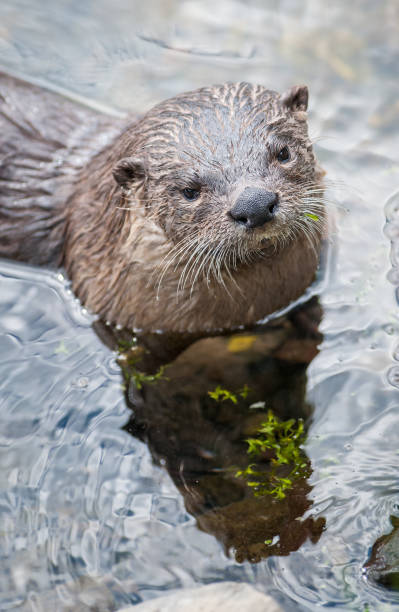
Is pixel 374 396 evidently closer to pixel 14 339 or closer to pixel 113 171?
pixel 113 171

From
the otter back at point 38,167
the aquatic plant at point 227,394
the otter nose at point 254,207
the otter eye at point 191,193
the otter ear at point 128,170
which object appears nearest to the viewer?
the otter nose at point 254,207

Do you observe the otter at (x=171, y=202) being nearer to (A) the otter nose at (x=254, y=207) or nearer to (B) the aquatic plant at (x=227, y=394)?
(A) the otter nose at (x=254, y=207)

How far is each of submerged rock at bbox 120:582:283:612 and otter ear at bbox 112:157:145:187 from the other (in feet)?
5.48

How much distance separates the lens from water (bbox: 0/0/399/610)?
303cm

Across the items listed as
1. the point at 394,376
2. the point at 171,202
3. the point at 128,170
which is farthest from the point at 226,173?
the point at 394,376

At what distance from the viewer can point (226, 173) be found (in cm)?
314

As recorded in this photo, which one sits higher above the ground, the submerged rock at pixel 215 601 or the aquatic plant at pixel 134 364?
the aquatic plant at pixel 134 364

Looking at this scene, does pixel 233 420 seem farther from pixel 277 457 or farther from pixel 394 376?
pixel 394 376

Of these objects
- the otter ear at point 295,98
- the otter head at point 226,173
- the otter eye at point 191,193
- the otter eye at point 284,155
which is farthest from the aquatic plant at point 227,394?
the otter ear at point 295,98

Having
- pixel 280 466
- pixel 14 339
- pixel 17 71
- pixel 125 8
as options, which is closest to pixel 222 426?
pixel 280 466

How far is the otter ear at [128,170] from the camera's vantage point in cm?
344

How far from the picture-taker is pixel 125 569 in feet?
9.99

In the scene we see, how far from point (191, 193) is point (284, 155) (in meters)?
0.40

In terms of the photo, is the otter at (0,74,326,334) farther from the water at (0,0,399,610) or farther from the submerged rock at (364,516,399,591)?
the submerged rock at (364,516,399,591)
